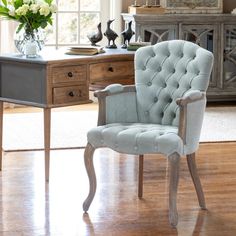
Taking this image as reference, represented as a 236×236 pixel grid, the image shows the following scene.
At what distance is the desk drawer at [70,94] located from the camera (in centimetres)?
459

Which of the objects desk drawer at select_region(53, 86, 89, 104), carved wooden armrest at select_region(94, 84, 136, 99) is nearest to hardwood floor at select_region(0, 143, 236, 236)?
desk drawer at select_region(53, 86, 89, 104)

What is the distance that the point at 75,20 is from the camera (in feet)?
24.0

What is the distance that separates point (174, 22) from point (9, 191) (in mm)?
3072

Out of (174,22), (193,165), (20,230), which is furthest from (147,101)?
(174,22)

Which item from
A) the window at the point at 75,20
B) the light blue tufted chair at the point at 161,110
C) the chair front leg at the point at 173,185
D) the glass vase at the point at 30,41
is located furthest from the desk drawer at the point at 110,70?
the window at the point at 75,20

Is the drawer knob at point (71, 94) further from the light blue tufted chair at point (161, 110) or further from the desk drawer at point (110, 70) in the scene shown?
the light blue tufted chair at point (161, 110)

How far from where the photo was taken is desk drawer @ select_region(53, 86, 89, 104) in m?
4.59

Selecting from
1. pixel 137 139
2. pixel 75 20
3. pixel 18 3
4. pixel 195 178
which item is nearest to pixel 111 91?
pixel 137 139

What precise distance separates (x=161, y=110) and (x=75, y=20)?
126 inches

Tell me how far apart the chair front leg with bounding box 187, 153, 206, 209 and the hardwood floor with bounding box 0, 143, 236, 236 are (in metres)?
0.05

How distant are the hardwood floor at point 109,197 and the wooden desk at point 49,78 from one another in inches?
11.1

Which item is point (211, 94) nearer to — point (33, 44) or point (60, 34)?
point (60, 34)

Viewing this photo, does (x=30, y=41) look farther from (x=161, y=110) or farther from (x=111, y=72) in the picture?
(x=161, y=110)

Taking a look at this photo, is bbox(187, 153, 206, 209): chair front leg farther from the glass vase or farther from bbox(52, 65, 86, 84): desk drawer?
the glass vase
